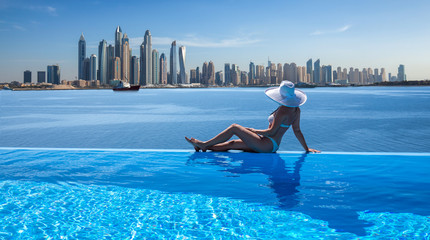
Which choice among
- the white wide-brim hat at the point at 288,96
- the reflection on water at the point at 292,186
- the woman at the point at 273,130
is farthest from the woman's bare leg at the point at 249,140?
the white wide-brim hat at the point at 288,96

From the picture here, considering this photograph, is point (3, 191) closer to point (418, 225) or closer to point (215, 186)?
point (215, 186)

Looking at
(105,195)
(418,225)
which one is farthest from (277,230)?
(105,195)

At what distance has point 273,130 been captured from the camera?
17.8 feet

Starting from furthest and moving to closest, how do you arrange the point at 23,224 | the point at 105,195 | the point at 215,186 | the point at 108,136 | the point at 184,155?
the point at 108,136 < the point at 184,155 < the point at 215,186 < the point at 105,195 < the point at 23,224

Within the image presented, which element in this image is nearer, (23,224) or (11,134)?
(23,224)

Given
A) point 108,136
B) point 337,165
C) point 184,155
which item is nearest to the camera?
point 337,165

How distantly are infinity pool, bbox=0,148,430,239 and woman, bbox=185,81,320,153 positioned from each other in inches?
6.3

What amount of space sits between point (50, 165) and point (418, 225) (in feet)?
15.6

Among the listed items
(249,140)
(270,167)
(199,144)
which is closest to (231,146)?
(249,140)

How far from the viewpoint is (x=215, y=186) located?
4.33m

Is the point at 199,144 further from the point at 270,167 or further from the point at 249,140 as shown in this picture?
the point at 270,167

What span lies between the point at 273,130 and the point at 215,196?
179cm

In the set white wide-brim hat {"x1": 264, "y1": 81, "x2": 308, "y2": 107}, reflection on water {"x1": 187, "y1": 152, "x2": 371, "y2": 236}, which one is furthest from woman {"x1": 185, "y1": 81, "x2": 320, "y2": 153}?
reflection on water {"x1": 187, "y1": 152, "x2": 371, "y2": 236}

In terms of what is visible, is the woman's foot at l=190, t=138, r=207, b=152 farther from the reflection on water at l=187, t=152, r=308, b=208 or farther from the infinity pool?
the infinity pool
